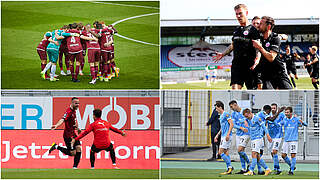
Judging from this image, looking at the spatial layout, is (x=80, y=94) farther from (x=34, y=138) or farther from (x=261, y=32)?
(x=261, y=32)

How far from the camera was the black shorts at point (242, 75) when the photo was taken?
4.44 m

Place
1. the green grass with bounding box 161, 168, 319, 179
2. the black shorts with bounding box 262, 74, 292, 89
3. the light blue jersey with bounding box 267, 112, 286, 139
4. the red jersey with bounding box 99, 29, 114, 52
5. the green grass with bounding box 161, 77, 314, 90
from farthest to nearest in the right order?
the green grass with bounding box 161, 77, 314, 90 < the red jersey with bounding box 99, 29, 114, 52 < the light blue jersey with bounding box 267, 112, 286, 139 < the green grass with bounding box 161, 168, 319, 179 < the black shorts with bounding box 262, 74, 292, 89

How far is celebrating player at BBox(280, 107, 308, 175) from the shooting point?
506cm

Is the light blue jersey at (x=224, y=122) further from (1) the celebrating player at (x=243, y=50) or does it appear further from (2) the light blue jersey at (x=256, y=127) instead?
(1) the celebrating player at (x=243, y=50)

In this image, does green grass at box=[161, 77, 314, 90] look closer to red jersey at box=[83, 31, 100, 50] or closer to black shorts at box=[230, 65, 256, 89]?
black shorts at box=[230, 65, 256, 89]

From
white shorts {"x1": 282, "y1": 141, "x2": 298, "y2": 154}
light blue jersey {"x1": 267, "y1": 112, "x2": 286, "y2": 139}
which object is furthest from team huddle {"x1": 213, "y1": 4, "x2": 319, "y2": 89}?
white shorts {"x1": 282, "y1": 141, "x2": 298, "y2": 154}

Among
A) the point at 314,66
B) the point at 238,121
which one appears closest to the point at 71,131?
the point at 238,121

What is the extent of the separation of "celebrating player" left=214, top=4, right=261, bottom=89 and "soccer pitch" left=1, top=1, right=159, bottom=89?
1.33 meters

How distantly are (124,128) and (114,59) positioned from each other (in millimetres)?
1006

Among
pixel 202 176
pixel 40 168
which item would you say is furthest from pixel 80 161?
pixel 202 176

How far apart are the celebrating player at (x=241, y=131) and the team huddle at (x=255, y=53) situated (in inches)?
19.5

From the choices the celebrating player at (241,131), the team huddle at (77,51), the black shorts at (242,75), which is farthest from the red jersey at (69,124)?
the black shorts at (242,75)

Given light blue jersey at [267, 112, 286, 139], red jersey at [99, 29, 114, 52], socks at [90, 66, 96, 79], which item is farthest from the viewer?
red jersey at [99, 29, 114, 52]

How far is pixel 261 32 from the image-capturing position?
4.43 metres
